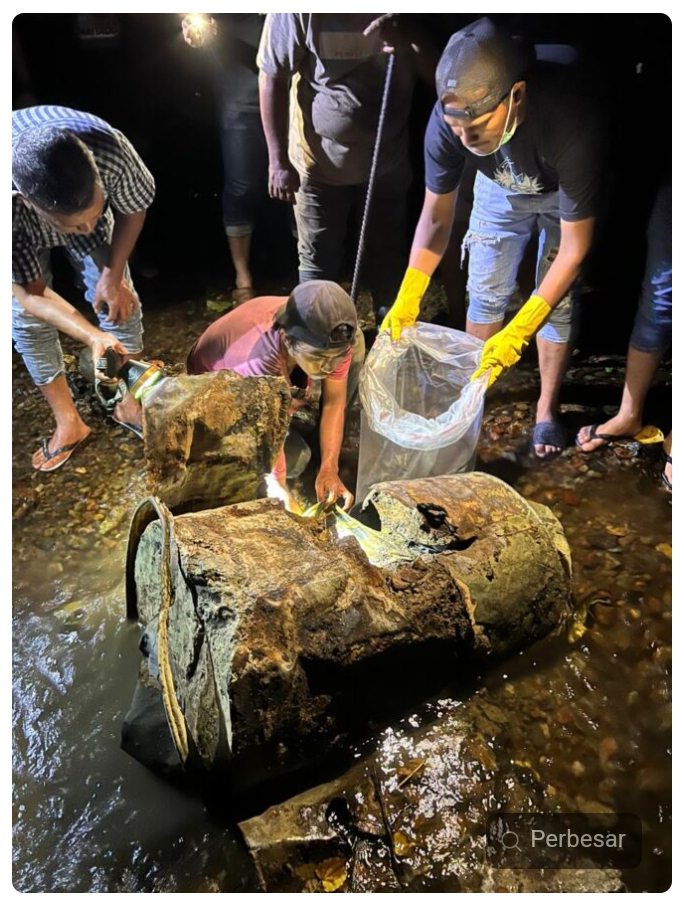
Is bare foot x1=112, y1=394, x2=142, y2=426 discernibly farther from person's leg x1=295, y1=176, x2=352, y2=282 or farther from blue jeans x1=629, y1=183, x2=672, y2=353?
blue jeans x1=629, y1=183, x2=672, y2=353

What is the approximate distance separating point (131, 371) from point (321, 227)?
63 centimetres

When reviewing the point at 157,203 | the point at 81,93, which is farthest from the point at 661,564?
the point at 81,93

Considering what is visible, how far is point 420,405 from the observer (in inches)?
74.1

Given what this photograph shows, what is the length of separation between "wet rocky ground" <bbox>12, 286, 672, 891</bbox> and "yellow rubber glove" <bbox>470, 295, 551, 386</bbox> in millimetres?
167

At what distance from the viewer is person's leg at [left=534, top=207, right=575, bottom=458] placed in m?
1.41

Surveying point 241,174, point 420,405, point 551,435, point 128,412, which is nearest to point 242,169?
point 241,174

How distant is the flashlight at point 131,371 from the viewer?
156 cm

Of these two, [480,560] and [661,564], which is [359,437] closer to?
[480,560]

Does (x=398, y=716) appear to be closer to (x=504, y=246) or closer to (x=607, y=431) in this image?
(x=607, y=431)

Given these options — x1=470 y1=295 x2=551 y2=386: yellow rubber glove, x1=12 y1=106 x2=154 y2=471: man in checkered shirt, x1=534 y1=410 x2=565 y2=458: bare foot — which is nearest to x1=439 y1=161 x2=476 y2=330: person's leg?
x1=470 y1=295 x2=551 y2=386: yellow rubber glove

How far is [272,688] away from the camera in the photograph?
1068 millimetres

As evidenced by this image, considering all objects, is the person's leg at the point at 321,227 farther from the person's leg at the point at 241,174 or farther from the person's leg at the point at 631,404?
the person's leg at the point at 631,404

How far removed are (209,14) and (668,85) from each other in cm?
99

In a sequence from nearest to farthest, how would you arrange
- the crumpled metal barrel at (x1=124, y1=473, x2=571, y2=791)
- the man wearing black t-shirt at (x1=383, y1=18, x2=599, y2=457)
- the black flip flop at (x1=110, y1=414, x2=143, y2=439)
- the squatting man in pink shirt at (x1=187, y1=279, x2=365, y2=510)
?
the crumpled metal barrel at (x1=124, y1=473, x2=571, y2=791), the man wearing black t-shirt at (x1=383, y1=18, x2=599, y2=457), the squatting man in pink shirt at (x1=187, y1=279, x2=365, y2=510), the black flip flop at (x1=110, y1=414, x2=143, y2=439)
